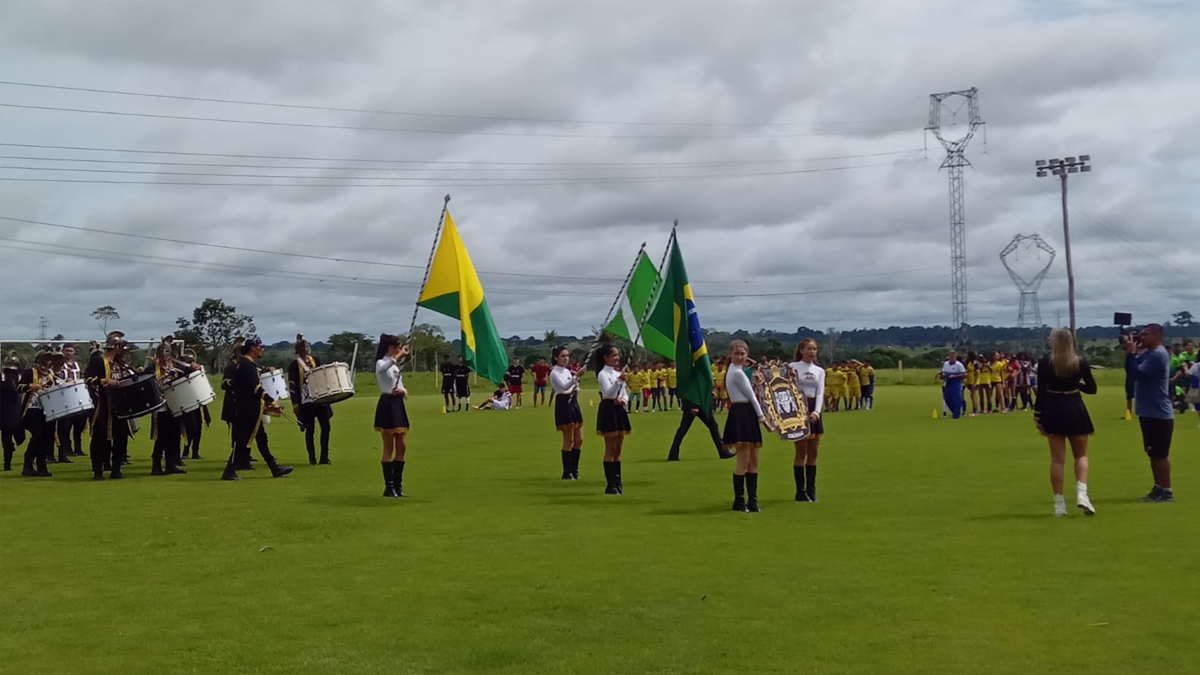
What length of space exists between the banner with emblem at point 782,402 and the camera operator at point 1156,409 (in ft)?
12.0

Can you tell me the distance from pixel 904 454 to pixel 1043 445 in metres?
2.93

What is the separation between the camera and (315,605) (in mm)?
8516

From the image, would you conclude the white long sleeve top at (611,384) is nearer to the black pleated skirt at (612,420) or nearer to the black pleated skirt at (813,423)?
the black pleated skirt at (612,420)

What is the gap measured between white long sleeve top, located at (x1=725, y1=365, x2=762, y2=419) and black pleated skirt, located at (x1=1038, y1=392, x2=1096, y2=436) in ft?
9.70

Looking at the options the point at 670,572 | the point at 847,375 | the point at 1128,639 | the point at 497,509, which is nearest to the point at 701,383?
the point at 497,509

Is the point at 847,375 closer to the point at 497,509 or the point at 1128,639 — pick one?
the point at 497,509

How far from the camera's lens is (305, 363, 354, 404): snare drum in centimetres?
1911

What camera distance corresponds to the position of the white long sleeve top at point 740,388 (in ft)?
42.8

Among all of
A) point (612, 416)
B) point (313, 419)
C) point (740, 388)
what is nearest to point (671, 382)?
point (313, 419)

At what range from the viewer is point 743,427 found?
1304cm

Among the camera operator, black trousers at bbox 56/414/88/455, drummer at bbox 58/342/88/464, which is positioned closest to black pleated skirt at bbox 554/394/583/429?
the camera operator

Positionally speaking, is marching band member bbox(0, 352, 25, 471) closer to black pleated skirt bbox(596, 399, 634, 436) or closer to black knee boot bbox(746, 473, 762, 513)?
black pleated skirt bbox(596, 399, 634, 436)

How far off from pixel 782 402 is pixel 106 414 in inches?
403

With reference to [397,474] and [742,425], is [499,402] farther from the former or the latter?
[742,425]
